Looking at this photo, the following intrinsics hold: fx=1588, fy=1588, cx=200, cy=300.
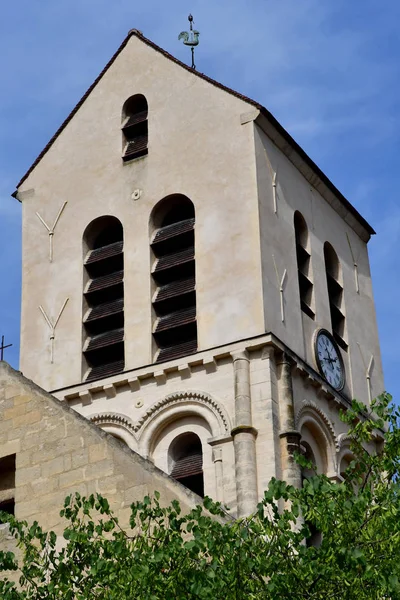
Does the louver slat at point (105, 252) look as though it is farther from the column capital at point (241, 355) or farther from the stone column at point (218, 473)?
the stone column at point (218, 473)

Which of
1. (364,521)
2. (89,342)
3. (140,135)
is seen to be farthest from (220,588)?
(140,135)

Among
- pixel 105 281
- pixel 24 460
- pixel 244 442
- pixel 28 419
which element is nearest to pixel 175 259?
pixel 105 281

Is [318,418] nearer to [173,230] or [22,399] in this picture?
[173,230]

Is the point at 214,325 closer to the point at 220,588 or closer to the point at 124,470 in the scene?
the point at 124,470

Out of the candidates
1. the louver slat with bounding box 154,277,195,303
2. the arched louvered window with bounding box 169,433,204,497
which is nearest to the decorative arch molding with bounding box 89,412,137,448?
the arched louvered window with bounding box 169,433,204,497

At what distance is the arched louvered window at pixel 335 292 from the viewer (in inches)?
1340

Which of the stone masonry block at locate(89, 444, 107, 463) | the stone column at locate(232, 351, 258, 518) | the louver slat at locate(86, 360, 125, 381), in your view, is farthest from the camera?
the louver slat at locate(86, 360, 125, 381)

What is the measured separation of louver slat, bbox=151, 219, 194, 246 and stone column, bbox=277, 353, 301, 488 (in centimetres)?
400

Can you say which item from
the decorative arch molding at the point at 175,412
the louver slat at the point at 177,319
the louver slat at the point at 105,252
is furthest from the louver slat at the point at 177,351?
the louver slat at the point at 105,252

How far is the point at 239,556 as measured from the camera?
13.4m

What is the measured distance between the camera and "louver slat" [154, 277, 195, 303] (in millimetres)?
31719

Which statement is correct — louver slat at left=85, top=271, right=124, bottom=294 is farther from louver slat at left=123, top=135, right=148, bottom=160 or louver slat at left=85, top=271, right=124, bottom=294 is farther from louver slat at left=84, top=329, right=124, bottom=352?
louver slat at left=123, top=135, right=148, bottom=160

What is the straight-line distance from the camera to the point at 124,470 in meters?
15.8

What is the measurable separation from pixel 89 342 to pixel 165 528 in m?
17.9
